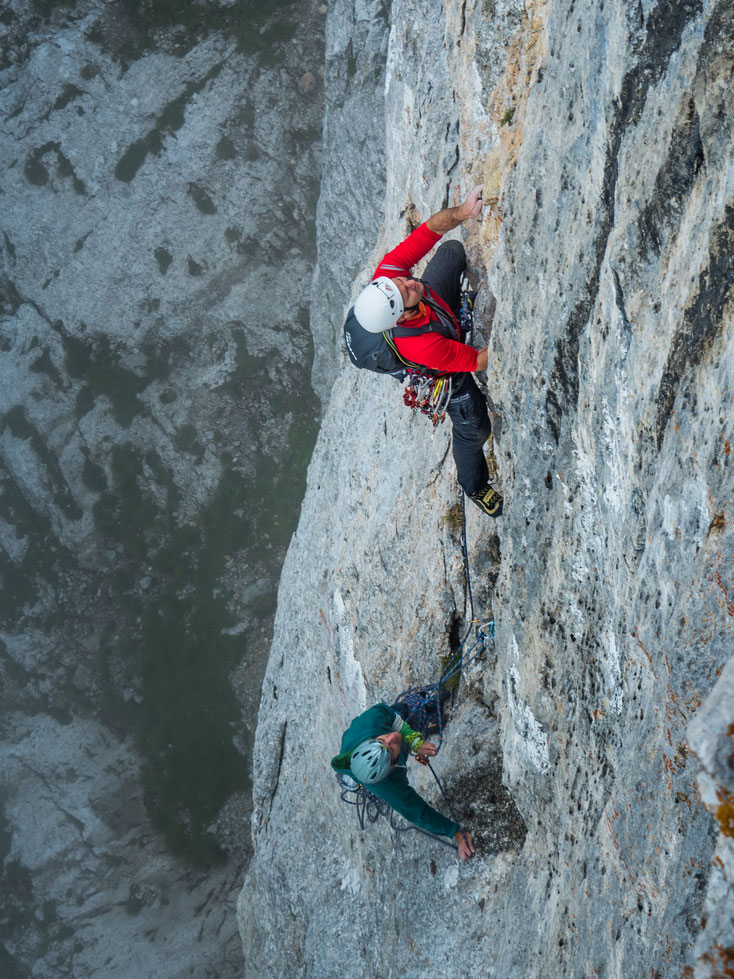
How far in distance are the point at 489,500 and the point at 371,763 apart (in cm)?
307

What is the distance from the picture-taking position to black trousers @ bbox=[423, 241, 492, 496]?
7.62 meters

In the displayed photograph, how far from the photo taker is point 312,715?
13055 millimetres

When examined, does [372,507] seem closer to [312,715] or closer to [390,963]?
[312,715]

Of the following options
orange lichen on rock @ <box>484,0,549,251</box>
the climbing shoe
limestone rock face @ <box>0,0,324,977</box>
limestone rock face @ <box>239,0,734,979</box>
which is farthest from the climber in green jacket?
limestone rock face @ <box>0,0,324,977</box>

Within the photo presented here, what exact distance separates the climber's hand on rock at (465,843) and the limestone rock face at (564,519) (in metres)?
0.13

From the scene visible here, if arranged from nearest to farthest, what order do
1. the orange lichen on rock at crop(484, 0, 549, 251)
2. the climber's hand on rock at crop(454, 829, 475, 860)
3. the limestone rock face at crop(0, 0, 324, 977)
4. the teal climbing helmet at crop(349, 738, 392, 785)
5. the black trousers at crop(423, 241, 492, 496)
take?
the orange lichen on rock at crop(484, 0, 549, 251) → the teal climbing helmet at crop(349, 738, 392, 785) → the climber's hand on rock at crop(454, 829, 475, 860) → the black trousers at crop(423, 241, 492, 496) → the limestone rock face at crop(0, 0, 324, 977)

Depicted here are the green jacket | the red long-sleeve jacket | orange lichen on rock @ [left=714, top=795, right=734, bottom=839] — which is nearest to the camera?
orange lichen on rock @ [left=714, top=795, right=734, bottom=839]

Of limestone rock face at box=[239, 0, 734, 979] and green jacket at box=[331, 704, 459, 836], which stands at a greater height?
limestone rock face at box=[239, 0, 734, 979]

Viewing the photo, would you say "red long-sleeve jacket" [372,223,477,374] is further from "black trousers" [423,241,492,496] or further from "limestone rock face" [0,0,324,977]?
"limestone rock face" [0,0,324,977]

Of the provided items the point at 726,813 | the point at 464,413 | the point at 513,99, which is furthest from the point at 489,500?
the point at 726,813

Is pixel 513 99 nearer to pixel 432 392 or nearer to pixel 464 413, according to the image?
pixel 432 392

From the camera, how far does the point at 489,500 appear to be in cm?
742

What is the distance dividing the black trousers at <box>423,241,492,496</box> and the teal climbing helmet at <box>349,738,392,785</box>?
2963 millimetres

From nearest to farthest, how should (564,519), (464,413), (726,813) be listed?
(726,813)
(564,519)
(464,413)
